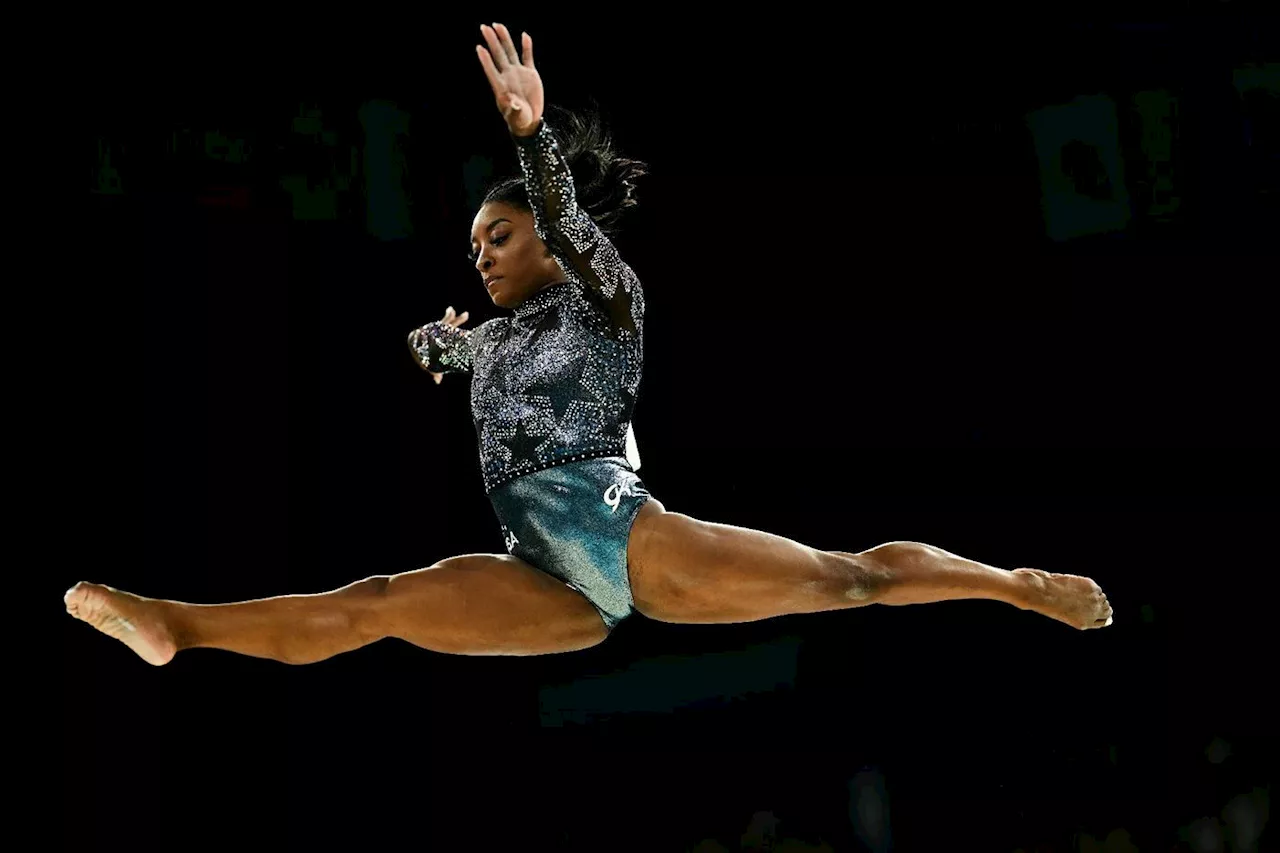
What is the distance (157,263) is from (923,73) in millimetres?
1934

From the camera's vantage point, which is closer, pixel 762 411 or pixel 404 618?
pixel 404 618

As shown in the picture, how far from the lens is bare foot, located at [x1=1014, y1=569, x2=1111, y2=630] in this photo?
2.42m

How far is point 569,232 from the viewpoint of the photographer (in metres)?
2.21

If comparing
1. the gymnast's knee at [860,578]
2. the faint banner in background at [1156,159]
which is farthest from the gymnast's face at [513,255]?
the faint banner in background at [1156,159]

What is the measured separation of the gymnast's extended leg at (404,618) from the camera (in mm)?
2133

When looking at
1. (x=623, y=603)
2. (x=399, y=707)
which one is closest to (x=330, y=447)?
(x=399, y=707)

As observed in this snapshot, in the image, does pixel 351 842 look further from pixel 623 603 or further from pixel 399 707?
pixel 623 603

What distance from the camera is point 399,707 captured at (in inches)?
135

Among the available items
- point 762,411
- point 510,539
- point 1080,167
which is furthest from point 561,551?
point 1080,167

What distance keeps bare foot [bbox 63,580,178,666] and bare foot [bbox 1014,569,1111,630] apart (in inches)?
53.4

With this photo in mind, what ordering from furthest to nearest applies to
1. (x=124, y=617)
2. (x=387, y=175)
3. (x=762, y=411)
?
(x=762, y=411), (x=387, y=175), (x=124, y=617)

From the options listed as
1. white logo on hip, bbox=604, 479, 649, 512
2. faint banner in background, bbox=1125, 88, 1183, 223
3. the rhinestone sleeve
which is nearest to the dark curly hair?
the rhinestone sleeve

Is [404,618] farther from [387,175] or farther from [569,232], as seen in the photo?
[387,175]

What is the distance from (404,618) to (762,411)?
1.68 meters
